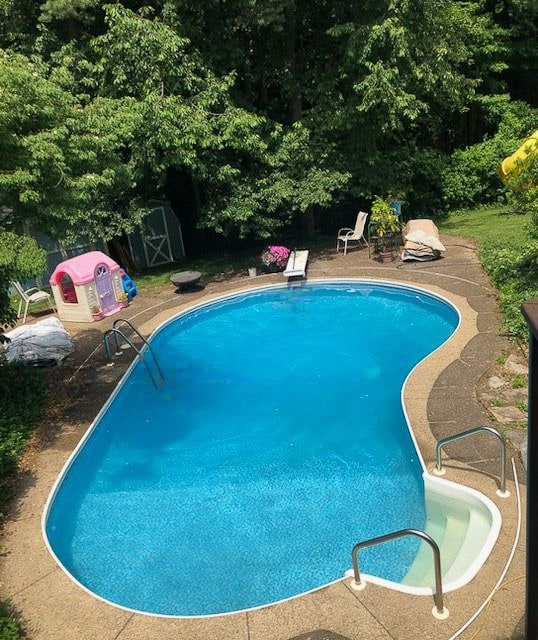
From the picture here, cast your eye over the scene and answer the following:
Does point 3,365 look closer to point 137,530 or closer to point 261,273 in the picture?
point 137,530

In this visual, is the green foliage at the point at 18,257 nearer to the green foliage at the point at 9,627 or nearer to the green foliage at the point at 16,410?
the green foliage at the point at 16,410

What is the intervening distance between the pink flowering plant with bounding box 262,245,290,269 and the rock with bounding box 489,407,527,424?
31.8ft

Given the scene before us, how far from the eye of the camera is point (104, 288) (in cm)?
1473

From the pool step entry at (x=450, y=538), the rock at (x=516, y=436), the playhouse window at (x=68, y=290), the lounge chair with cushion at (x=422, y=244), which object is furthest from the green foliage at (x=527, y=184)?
the playhouse window at (x=68, y=290)

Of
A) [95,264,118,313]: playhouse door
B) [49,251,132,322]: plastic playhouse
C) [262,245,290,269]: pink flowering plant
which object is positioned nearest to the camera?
[49,251,132,322]: plastic playhouse

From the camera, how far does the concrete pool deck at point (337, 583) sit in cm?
505

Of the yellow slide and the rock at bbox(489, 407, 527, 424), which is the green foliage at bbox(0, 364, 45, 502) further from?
the yellow slide

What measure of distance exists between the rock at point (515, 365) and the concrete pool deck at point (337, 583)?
0.34m

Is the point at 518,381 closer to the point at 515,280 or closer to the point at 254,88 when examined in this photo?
the point at 515,280

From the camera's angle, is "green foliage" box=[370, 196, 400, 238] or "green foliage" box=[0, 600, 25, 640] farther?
"green foliage" box=[370, 196, 400, 238]

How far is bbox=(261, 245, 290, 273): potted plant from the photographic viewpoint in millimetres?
17000

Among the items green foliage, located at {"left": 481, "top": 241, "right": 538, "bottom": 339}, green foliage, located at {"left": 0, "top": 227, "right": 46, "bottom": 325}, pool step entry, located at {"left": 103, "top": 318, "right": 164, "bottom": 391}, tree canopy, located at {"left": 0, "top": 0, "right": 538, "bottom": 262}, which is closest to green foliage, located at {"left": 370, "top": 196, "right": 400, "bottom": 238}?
tree canopy, located at {"left": 0, "top": 0, "right": 538, "bottom": 262}

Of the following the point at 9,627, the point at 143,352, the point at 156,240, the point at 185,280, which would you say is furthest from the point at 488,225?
the point at 9,627

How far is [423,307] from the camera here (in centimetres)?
1398
